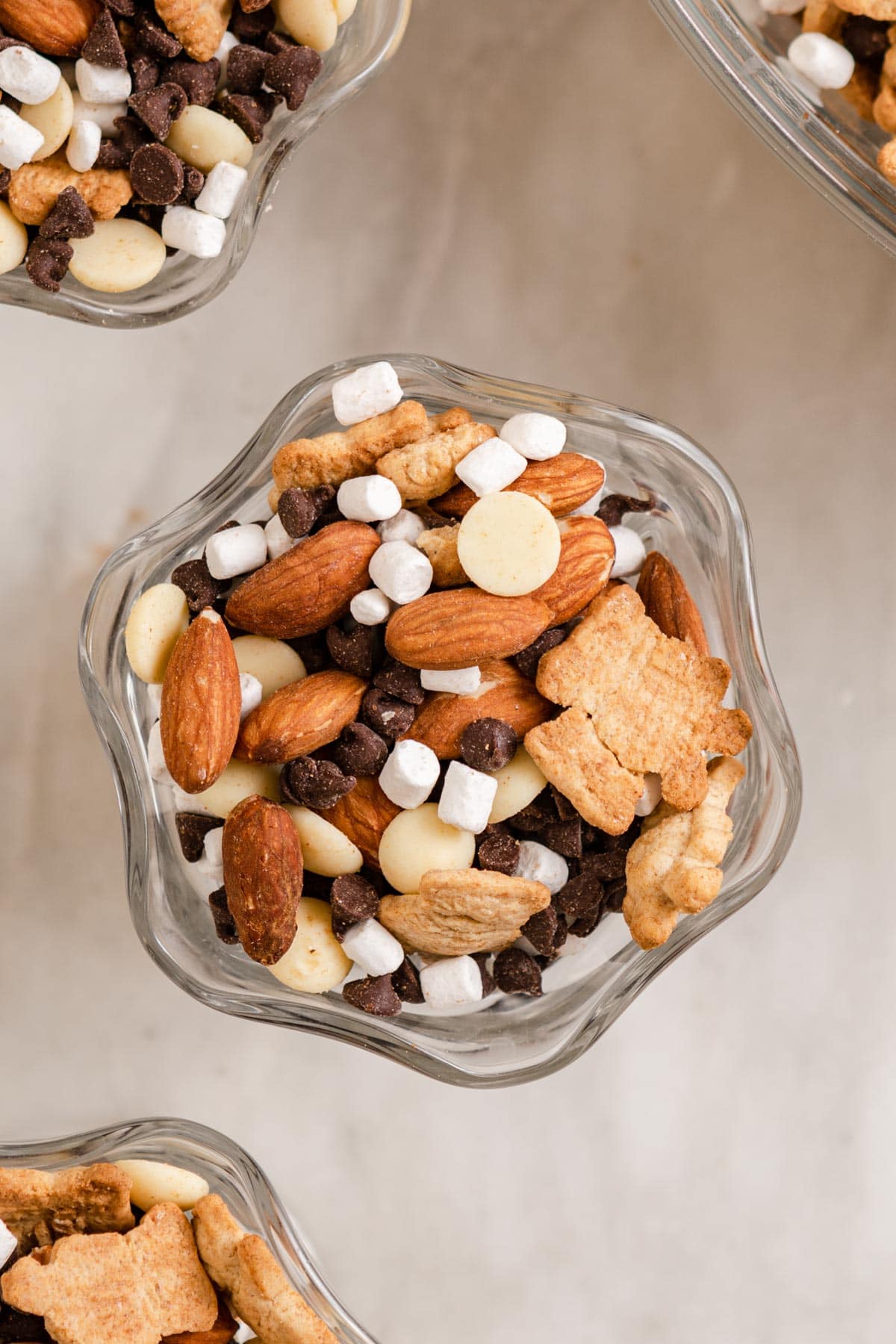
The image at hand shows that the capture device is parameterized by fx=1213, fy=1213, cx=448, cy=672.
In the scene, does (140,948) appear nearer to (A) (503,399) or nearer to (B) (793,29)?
(A) (503,399)

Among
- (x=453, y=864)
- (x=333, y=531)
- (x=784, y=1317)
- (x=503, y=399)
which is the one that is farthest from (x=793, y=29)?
(x=784, y=1317)

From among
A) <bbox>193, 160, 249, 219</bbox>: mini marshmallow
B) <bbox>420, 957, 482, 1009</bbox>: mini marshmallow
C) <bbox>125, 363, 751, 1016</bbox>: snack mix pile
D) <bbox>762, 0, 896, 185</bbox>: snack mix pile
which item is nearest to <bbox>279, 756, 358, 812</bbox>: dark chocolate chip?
<bbox>125, 363, 751, 1016</bbox>: snack mix pile

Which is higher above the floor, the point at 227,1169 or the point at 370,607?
the point at 370,607

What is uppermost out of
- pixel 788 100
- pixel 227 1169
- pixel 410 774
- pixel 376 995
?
pixel 788 100

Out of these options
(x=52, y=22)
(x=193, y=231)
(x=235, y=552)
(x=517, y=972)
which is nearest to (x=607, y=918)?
(x=517, y=972)

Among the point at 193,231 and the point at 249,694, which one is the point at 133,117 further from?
the point at 249,694

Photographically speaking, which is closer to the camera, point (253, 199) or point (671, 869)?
point (671, 869)
